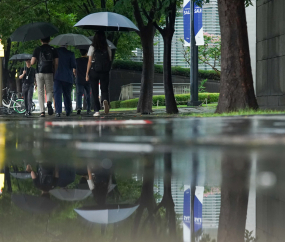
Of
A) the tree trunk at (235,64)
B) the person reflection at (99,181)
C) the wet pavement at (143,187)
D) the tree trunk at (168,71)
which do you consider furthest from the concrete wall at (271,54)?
the person reflection at (99,181)

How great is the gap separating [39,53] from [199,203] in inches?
480

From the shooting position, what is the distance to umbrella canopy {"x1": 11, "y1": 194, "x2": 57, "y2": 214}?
429cm

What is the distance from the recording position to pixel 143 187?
520cm

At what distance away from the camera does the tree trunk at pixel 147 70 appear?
23.5 meters

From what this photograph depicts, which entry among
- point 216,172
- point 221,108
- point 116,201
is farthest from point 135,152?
point 221,108

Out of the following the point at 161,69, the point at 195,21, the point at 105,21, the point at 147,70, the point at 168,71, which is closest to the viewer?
the point at 105,21

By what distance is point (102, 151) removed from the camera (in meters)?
8.13

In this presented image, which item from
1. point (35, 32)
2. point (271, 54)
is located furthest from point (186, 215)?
point (271, 54)

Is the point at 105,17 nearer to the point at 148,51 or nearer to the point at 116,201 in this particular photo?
the point at 148,51

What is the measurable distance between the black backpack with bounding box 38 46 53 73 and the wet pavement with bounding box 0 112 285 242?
6045 mm

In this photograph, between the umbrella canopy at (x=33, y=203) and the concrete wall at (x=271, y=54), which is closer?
the umbrella canopy at (x=33, y=203)

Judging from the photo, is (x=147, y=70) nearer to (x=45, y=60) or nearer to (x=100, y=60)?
(x=45, y=60)

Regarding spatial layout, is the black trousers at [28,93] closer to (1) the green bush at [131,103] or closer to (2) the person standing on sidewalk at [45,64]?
(2) the person standing on sidewalk at [45,64]

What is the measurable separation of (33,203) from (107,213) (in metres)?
0.69
